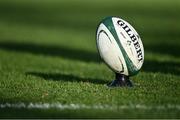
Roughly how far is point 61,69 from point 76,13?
2001 cm

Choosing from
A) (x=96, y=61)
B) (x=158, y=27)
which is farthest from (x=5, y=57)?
(x=158, y=27)

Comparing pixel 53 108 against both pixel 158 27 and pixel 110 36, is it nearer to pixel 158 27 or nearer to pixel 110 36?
pixel 110 36

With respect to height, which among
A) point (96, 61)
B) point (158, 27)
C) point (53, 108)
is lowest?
point (53, 108)

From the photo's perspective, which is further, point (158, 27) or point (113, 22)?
point (158, 27)

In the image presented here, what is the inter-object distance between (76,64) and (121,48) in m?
5.29

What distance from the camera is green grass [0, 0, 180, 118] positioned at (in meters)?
11.6

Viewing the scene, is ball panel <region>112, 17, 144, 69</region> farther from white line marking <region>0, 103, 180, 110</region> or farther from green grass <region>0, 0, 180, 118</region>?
white line marking <region>0, 103, 180, 110</region>

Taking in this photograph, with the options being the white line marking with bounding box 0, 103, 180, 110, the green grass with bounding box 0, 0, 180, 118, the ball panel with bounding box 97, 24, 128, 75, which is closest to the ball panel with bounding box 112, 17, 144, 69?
the ball panel with bounding box 97, 24, 128, 75

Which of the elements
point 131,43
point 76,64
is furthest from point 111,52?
point 76,64

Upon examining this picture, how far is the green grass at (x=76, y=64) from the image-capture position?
11578 mm

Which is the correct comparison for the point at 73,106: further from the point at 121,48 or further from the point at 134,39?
the point at 134,39

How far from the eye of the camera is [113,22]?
12906 mm

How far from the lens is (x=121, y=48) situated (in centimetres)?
1270

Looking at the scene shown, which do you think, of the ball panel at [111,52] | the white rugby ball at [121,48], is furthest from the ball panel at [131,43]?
the ball panel at [111,52]
